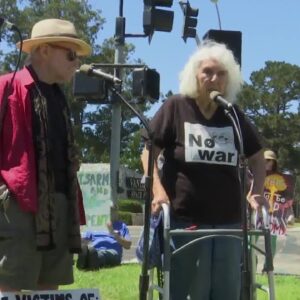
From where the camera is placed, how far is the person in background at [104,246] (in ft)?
30.7

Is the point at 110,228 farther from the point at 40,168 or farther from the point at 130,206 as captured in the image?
the point at 130,206

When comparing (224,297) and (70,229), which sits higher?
(70,229)

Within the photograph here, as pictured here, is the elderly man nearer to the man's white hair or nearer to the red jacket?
the red jacket

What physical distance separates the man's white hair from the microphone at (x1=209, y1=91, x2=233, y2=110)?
10.7 inches

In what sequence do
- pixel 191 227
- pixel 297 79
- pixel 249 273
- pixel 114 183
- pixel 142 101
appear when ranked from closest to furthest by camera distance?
pixel 249 273 < pixel 191 227 < pixel 142 101 < pixel 114 183 < pixel 297 79

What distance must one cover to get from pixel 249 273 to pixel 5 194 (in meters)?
1.32

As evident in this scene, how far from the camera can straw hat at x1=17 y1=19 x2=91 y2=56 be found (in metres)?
3.77

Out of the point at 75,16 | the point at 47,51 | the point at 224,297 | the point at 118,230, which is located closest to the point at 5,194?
the point at 47,51

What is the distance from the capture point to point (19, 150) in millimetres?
3566

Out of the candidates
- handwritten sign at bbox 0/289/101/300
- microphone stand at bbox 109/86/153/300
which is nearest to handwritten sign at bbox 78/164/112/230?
microphone stand at bbox 109/86/153/300

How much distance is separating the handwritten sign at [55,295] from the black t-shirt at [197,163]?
100 centimetres

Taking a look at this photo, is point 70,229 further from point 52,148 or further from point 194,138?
point 194,138

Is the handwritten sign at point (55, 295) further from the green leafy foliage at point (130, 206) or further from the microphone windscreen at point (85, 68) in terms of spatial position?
the green leafy foliage at point (130, 206)

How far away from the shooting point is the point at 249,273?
3770 mm
